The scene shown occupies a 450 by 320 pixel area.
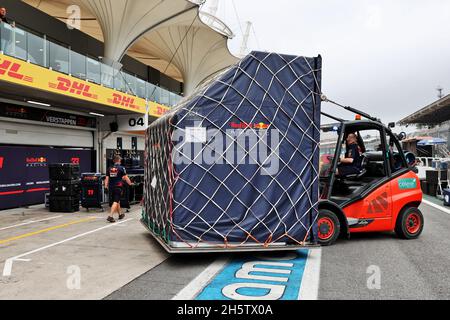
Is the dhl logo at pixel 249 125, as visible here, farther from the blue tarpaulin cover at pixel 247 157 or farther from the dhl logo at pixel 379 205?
the dhl logo at pixel 379 205

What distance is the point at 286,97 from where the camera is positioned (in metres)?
6.29

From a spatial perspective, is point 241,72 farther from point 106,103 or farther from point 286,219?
point 106,103

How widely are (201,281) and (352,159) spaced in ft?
14.7

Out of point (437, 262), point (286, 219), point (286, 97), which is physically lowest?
point (437, 262)

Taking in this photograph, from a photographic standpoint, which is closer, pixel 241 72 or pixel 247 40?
pixel 241 72

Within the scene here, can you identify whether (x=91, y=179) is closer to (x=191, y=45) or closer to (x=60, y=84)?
(x=60, y=84)

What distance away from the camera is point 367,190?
7.68m

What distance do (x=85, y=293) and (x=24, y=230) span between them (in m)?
5.70

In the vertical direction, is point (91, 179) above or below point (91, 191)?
above

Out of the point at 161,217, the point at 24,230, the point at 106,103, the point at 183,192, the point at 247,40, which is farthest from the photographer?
the point at 247,40

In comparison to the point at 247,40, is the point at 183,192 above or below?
below

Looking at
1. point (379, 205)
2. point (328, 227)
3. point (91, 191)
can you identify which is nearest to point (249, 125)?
point (328, 227)
